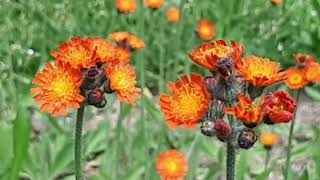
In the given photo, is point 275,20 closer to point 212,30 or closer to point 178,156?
point 212,30

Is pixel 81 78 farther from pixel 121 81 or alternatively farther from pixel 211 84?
pixel 211 84

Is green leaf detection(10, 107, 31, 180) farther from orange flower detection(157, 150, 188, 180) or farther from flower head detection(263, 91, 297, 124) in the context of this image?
flower head detection(263, 91, 297, 124)

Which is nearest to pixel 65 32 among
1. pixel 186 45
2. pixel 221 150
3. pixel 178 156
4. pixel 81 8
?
pixel 81 8

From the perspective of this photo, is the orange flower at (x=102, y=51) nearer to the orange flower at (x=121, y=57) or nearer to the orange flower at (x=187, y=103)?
the orange flower at (x=121, y=57)

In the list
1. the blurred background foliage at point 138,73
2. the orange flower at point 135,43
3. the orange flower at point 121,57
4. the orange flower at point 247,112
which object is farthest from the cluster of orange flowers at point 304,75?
the orange flower at point 247,112

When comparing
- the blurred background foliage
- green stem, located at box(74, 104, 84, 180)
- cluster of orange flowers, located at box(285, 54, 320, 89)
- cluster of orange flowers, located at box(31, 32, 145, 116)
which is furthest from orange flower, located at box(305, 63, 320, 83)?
green stem, located at box(74, 104, 84, 180)

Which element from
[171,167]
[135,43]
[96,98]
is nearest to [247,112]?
[96,98]
